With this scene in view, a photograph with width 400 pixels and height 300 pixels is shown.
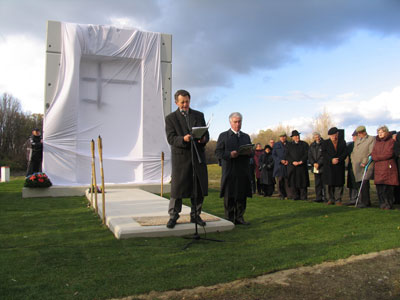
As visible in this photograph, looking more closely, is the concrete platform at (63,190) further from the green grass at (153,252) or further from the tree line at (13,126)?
the tree line at (13,126)

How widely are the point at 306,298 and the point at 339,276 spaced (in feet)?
1.98

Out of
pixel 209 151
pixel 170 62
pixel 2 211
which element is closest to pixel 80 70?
pixel 170 62

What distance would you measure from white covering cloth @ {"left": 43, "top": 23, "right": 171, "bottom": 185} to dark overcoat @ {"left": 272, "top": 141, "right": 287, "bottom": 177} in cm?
400

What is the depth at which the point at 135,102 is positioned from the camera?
1192 centimetres

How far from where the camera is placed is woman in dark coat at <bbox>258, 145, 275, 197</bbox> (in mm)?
10172

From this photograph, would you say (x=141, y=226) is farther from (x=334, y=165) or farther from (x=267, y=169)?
(x=267, y=169)

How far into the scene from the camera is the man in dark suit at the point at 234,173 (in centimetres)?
549

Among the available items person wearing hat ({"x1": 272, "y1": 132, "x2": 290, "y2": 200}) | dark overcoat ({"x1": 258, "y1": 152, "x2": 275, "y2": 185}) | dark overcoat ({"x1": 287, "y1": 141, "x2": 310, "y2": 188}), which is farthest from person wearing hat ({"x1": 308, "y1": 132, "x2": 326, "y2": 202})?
dark overcoat ({"x1": 258, "y1": 152, "x2": 275, "y2": 185})

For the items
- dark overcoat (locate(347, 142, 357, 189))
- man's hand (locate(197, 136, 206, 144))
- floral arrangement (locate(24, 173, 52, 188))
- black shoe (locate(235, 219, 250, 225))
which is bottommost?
black shoe (locate(235, 219, 250, 225))

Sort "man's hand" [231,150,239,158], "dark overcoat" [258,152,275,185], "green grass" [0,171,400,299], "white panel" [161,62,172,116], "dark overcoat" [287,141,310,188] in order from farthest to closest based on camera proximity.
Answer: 1. "white panel" [161,62,172,116]
2. "dark overcoat" [258,152,275,185]
3. "dark overcoat" [287,141,310,188]
4. "man's hand" [231,150,239,158]
5. "green grass" [0,171,400,299]

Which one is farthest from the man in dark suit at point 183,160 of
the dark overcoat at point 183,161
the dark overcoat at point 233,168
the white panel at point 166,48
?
the white panel at point 166,48

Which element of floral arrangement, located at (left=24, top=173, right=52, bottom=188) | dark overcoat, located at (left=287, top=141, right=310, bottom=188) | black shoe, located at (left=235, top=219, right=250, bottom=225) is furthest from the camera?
floral arrangement, located at (left=24, top=173, right=52, bottom=188)

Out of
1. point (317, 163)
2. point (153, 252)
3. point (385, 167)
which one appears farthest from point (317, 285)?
point (317, 163)

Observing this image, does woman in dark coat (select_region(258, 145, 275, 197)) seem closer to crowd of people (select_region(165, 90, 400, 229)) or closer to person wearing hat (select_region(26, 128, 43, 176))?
crowd of people (select_region(165, 90, 400, 229))
